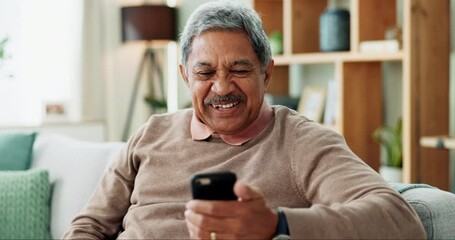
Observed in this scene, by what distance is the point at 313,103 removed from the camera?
400cm

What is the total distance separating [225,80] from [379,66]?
2.12 meters

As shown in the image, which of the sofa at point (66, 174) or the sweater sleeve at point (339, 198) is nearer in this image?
the sweater sleeve at point (339, 198)

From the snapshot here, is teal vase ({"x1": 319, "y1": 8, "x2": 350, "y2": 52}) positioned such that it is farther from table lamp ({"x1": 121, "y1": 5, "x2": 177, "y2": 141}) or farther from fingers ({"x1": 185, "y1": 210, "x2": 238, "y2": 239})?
fingers ({"x1": 185, "y1": 210, "x2": 238, "y2": 239})

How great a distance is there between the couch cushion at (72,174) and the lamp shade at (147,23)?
2.44 m

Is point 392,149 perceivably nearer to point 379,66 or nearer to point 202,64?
point 379,66

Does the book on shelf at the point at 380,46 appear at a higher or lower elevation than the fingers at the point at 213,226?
higher

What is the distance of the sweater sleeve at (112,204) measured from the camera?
199cm

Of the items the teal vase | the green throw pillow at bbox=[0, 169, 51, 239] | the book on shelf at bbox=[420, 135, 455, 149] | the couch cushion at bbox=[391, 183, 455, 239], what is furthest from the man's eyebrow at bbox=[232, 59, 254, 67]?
the teal vase

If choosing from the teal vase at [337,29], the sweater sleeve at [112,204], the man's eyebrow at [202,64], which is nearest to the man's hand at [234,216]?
the man's eyebrow at [202,64]

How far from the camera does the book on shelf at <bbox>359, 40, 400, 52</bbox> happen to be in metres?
3.39

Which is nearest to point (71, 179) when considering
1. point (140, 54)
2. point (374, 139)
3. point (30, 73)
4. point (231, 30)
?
point (231, 30)

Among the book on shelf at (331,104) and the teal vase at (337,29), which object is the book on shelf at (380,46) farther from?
the book on shelf at (331,104)

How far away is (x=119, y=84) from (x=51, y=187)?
9.85ft

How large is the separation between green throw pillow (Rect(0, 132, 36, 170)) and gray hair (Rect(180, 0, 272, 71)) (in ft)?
4.04
